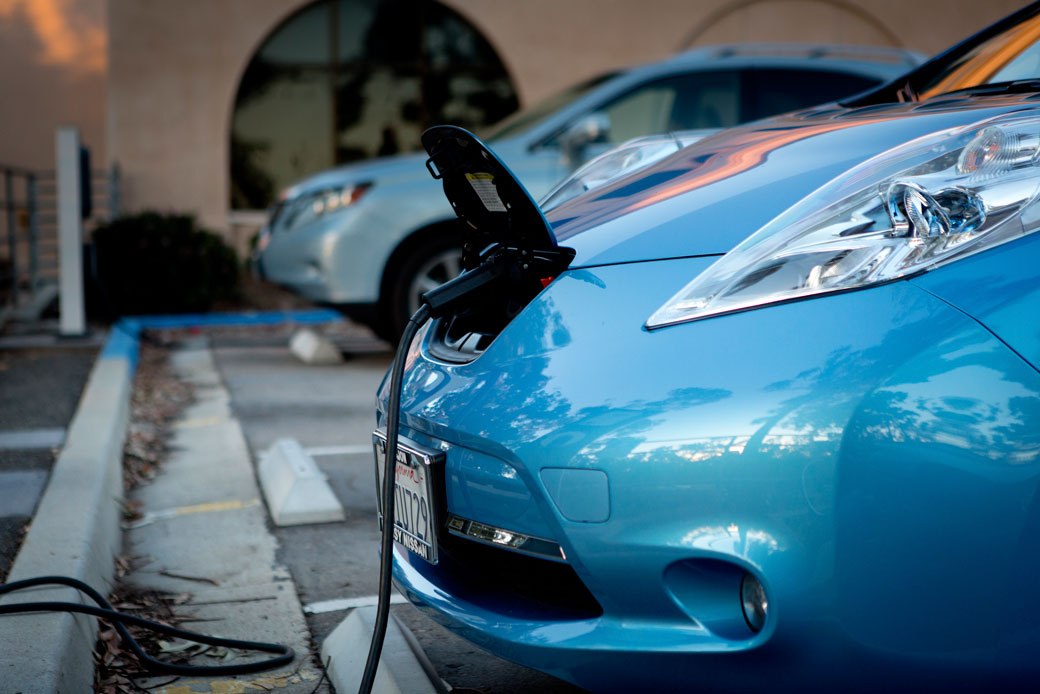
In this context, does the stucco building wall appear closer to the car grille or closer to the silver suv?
the silver suv

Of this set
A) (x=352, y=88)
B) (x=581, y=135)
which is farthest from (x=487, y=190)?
(x=352, y=88)

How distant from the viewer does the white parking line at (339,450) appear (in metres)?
4.05

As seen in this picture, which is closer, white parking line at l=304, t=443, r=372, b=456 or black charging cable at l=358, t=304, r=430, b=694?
black charging cable at l=358, t=304, r=430, b=694

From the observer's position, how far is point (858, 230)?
153 cm

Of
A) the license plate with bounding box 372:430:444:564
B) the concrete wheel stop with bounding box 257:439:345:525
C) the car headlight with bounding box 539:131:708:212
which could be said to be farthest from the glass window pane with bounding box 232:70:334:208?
the license plate with bounding box 372:430:444:564

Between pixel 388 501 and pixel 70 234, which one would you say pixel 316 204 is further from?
pixel 388 501

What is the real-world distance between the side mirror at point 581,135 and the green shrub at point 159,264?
4136 millimetres

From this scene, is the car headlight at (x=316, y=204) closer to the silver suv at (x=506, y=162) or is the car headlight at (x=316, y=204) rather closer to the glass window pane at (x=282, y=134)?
the silver suv at (x=506, y=162)

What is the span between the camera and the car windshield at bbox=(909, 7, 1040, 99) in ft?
7.59

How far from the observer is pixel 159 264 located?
853 cm

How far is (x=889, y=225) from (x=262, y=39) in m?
11.0

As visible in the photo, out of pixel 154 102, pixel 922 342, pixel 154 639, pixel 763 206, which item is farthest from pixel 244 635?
pixel 154 102

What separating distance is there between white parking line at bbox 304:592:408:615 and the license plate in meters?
0.70

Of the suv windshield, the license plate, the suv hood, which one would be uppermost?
the suv windshield
